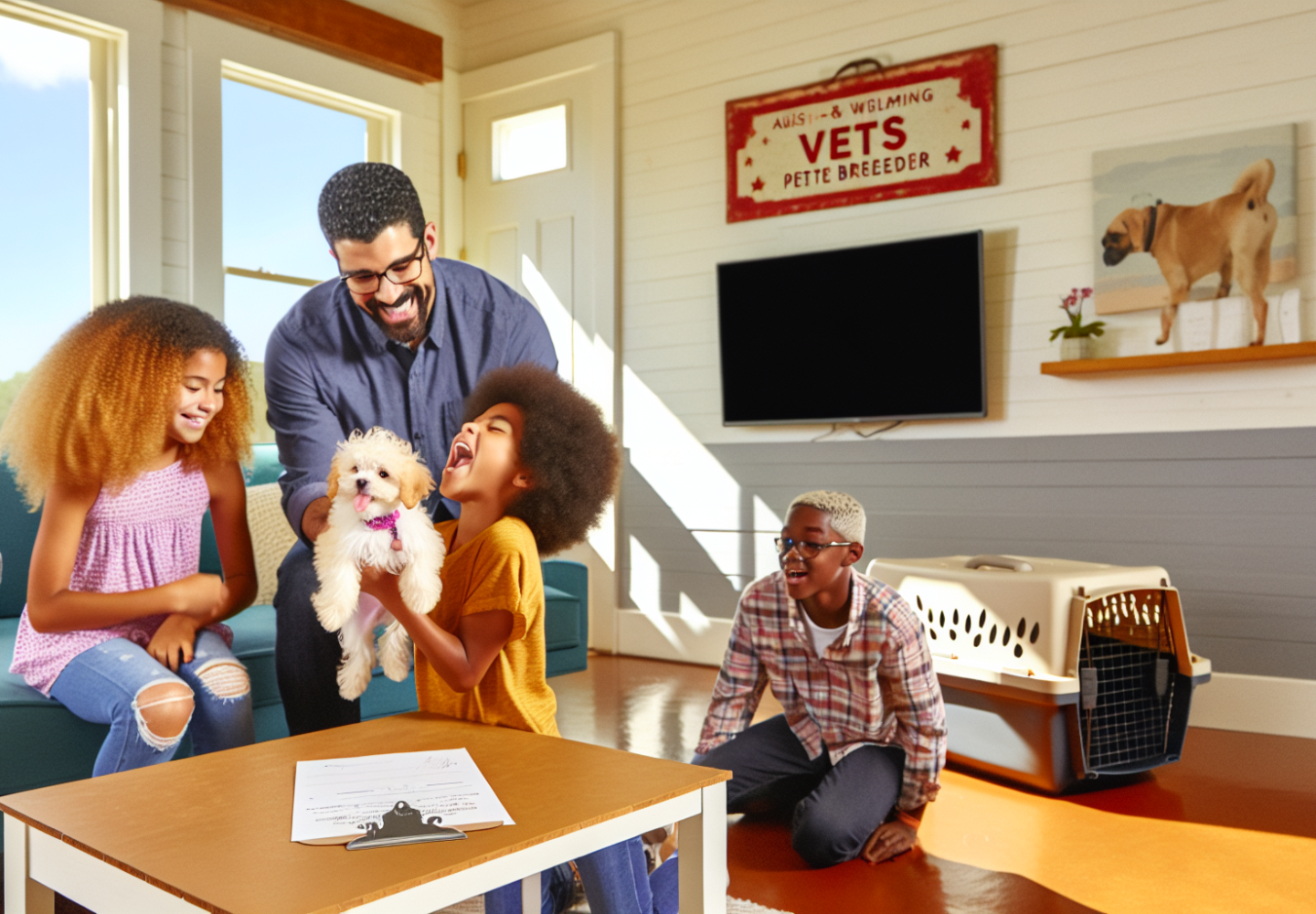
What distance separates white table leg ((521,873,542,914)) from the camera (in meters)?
1.56

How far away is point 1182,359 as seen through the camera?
11.8 feet

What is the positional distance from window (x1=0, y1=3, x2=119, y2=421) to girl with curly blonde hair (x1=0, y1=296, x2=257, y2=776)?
2263 millimetres

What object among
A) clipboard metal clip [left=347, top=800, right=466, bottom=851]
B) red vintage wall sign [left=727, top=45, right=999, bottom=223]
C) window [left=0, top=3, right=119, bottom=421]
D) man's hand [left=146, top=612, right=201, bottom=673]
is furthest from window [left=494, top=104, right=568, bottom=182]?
clipboard metal clip [left=347, top=800, right=466, bottom=851]

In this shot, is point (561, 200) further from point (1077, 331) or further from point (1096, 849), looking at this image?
point (1096, 849)

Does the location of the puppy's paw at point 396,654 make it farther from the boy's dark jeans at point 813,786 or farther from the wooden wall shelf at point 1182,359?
the wooden wall shelf at point 1182,359

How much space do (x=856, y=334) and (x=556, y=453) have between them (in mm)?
2812

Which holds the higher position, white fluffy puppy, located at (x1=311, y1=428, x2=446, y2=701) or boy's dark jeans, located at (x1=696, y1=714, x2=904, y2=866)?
white fluffy puppy, located at (x1=311, y1=428, x2=446, y2=701)

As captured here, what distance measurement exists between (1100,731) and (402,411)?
204 centimetres

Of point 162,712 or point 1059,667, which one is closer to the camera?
point 162,712

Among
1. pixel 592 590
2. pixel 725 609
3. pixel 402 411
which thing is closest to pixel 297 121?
pixel 592 590

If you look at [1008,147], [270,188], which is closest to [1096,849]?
[1008,147]

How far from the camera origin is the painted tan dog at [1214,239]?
11.5ft

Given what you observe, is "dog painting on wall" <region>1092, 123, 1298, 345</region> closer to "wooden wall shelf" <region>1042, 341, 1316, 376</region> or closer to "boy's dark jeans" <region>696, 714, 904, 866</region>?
"wooden wall shelf" <region>1042, 341, 1316, 376</region>

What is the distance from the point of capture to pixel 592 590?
522cm
